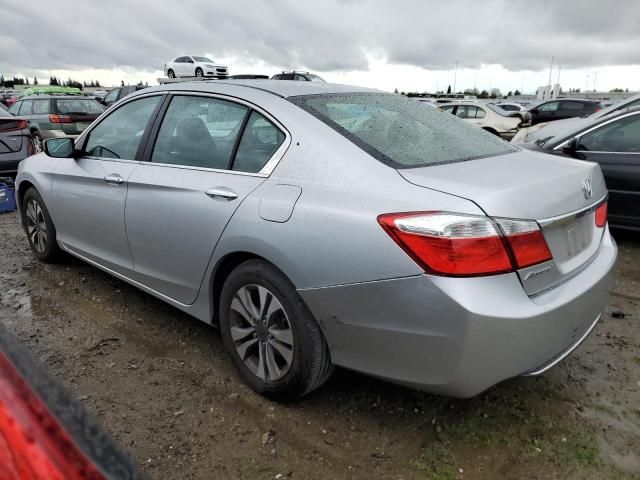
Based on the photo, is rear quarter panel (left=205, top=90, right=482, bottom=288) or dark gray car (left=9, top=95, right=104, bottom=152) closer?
rear quarter panel (left=205, top=90, right=482, bottom=288)

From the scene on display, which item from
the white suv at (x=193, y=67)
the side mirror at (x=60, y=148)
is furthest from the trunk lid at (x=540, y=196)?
the white suv at (x=193, y=67)

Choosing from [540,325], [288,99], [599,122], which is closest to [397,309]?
[540,325]

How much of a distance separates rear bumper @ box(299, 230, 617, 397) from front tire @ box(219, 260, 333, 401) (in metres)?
0.10

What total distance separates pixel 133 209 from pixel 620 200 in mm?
4457

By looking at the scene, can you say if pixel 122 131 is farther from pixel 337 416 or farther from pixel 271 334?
pixel 337 416

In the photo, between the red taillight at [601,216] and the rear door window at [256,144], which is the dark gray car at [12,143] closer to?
the rear door window at [256,144]

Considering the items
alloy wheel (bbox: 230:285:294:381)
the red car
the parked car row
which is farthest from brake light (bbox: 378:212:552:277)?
the parked car row

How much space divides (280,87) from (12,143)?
20.2ft

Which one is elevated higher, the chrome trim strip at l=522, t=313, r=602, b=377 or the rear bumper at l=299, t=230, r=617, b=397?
the rear bumper at l=299, t=230, r=617, b=397

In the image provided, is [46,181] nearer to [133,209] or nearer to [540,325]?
[133,209]

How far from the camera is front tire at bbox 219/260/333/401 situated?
2400 millimetres

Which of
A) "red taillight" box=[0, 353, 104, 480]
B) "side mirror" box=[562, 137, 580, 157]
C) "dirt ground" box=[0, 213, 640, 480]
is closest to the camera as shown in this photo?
"red taillight" box=[0, 353, 104, 480]

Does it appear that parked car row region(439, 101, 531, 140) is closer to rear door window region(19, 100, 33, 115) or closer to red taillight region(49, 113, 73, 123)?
red taillight region(49, 113, 73, 123)

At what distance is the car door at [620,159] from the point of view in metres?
5.08
